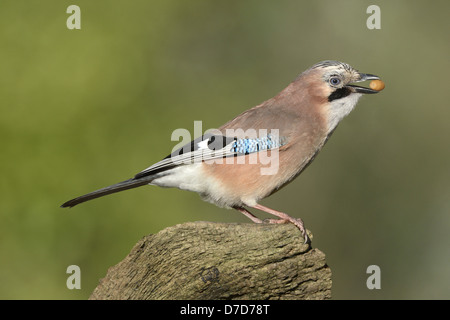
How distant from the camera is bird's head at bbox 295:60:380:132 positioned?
20.3 feet

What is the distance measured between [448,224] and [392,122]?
151cm

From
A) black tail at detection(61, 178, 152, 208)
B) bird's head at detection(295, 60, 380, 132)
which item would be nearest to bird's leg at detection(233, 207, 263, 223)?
black tail at detection(61, 178, 152, 208)

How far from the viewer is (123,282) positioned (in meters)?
4.90

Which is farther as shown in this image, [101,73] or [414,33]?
[414,33]

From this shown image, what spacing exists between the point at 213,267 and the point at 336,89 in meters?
2.23

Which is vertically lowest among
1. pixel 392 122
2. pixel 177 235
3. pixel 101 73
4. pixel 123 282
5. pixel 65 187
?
pixel 123 282

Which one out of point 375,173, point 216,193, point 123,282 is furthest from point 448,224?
point 123,282

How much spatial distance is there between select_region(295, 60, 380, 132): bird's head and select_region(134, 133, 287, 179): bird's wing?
22.0 inches

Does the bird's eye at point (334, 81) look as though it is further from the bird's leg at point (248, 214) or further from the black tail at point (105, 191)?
the black tail at point (105, 191)

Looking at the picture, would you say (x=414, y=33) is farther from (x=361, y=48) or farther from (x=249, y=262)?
(x=249, y=262)

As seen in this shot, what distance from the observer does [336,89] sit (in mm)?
6211

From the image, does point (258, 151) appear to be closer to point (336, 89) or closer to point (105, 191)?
point (336, 89)

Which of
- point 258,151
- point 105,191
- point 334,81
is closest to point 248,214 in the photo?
point 258,151

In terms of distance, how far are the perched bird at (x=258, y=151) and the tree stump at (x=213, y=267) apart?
31.4 inches
